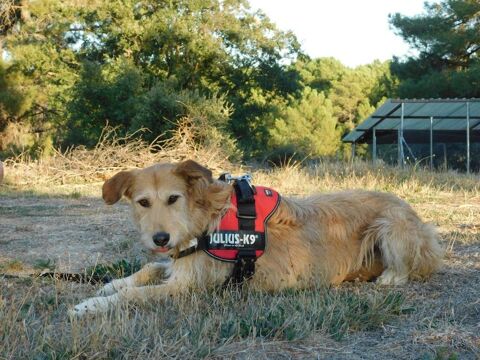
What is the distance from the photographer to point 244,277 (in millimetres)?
4301

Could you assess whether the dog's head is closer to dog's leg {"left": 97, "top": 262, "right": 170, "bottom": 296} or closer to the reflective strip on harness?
the reflective strip on harness

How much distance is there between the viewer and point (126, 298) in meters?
3.91

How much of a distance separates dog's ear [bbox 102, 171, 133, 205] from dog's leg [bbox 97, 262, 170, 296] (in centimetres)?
64

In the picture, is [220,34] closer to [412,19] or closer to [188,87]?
[188,87]

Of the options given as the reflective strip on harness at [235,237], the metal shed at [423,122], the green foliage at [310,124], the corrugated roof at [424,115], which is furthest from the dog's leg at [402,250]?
the green foliage at [310,124]

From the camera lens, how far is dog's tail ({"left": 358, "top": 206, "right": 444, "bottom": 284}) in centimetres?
486

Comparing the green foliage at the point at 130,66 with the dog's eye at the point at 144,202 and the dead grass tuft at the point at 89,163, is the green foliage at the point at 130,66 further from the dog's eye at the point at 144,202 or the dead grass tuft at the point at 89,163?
the dog's eye at the point at 144,202

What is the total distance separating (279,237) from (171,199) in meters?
0.97

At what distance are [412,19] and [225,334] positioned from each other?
91.8ft

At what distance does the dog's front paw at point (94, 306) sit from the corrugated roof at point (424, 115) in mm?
19053

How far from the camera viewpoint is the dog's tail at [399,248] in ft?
15.9

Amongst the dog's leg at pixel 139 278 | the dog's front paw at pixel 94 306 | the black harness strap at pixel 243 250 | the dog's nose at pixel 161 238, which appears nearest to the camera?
the dog's front paw at pixel 94 306

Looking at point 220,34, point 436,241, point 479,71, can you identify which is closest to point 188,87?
point 220,34

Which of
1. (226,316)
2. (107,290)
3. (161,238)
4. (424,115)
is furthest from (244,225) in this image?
(424,115)
